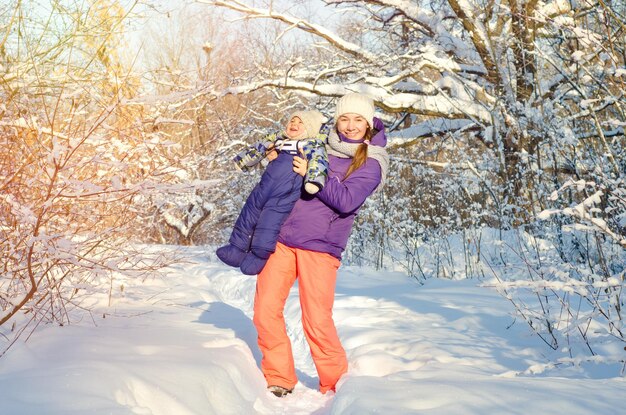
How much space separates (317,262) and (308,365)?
49.7 inches

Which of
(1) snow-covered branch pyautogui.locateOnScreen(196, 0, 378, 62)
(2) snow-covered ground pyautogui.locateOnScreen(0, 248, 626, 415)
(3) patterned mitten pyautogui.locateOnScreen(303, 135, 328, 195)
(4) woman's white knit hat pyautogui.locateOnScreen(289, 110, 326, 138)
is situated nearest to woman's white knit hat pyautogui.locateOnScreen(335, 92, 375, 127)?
(4) woman's white knit hat pyautogui.locateOnScreen(289, 110, 326, 138)

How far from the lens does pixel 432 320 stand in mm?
4672

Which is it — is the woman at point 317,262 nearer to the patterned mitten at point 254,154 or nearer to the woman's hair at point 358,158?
the woman's hair at point 358,158

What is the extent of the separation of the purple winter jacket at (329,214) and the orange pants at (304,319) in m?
0.08

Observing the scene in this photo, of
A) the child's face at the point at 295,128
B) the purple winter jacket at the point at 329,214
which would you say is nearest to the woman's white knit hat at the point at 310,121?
the child's face at the point at 295,128

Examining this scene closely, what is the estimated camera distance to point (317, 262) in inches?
137

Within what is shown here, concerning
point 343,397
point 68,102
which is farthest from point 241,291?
point 343,397

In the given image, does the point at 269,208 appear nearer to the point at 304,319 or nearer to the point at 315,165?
the point at 315,165

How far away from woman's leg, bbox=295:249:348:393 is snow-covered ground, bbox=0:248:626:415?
0.40 ft

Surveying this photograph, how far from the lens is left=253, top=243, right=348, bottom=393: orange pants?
3463 millimetres

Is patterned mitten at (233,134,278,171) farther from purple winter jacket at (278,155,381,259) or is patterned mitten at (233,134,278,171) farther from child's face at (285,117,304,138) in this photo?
purple winter jacket at (278,155,381,259)

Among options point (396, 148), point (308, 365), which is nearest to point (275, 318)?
point (308, 365)

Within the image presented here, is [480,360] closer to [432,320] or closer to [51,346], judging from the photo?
[432,320]

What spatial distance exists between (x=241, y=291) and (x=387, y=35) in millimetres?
8046
